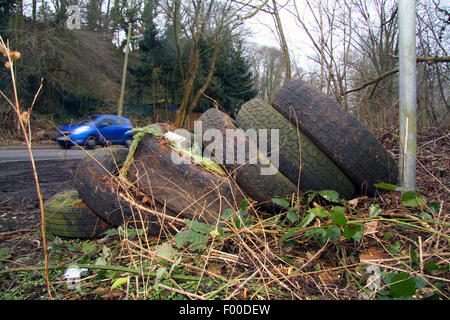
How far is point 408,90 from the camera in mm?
2602

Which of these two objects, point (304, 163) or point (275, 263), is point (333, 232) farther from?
point (304, 163)

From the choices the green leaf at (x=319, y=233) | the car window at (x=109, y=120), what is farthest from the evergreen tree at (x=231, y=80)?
the green leaf at (x=319, y=233)

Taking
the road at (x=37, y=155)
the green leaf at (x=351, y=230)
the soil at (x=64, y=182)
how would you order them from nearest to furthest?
the green leaf at (x=351, y=230) → the soil at (x=64, y=182) → the road at (x=37, y=155)

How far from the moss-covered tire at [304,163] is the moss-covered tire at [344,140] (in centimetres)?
6

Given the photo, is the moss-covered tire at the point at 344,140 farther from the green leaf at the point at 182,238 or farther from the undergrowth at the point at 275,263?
the green leaf at the point at 182,238

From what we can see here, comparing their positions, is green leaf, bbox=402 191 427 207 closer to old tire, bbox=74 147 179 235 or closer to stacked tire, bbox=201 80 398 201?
stacked tire, bbox=201 80 398 201

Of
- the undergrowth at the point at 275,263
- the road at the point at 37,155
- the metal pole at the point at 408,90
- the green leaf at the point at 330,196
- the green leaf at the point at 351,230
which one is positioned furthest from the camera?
the road at the point at 37,155

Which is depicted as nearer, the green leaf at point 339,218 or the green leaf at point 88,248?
the green leaf at point 339,218

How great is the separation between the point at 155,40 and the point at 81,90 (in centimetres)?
772

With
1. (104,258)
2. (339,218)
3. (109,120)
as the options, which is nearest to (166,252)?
(104,258)

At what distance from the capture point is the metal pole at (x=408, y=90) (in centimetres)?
257

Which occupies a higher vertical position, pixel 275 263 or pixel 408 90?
pixel 408 90

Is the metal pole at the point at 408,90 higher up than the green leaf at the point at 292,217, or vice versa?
the metal pole at the point at 408,90

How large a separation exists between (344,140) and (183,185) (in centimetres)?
139
